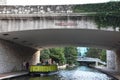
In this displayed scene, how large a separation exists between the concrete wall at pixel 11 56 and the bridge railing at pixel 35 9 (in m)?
3.09

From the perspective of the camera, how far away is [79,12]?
61.8 feet

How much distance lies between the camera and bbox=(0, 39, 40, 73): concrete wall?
2192 cm

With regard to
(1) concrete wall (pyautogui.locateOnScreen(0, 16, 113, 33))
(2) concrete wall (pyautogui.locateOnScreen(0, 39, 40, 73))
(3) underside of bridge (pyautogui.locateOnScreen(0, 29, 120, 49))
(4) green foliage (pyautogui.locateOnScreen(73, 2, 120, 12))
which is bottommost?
(2) concrete wall (pyautogui.locateOnScreen(0, 39, 40, 73))

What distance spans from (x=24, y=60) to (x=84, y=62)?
63474 millimetres

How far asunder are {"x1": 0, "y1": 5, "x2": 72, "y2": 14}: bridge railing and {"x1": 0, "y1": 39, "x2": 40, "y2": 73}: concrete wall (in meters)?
3.09

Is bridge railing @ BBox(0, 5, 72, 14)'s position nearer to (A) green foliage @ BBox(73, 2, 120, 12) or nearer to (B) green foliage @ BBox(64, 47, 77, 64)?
(A) green foliage @ BBox(73, 2, 120, 12)

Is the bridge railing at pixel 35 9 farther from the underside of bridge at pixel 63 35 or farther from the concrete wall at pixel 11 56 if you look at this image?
the concrete wall at pixel 11 56

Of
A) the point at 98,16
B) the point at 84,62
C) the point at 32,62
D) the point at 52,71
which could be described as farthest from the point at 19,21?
the point at 84,62

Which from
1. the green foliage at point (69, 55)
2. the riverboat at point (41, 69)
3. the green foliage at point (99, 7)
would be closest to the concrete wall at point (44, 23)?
the green foliage at point (99, 7)

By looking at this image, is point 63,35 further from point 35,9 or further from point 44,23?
point 35,9

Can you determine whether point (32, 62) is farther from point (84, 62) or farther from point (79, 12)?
point (84, 62)

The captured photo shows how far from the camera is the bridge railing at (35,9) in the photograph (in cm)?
1916

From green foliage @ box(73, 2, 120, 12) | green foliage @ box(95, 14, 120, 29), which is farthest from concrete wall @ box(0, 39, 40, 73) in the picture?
green foliage @ box(95, 14, 120, 29)

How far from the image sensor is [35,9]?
1945cm
